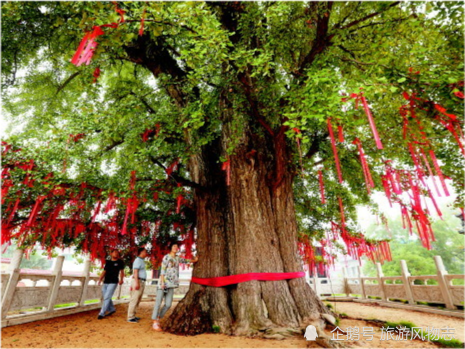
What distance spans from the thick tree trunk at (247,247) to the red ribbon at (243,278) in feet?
0.27

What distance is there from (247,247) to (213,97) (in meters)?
3.46

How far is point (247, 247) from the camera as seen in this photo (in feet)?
16.3

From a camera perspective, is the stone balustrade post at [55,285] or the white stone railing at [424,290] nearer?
the stone balustrade post at [55,285]

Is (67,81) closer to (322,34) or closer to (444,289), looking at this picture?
(322,34)

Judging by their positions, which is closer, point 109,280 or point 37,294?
point 109,280

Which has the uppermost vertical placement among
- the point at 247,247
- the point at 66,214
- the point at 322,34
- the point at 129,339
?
the point at 322,34

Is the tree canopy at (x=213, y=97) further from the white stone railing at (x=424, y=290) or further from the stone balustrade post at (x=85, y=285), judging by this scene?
the white stone railing at (x=424, y=290)

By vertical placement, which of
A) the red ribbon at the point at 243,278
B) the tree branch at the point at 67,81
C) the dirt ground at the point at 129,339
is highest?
the tree branch at the point at 67,81

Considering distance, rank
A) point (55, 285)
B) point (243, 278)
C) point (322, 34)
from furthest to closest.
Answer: point (55, 285) → point (243, 278) → point (322, 34)

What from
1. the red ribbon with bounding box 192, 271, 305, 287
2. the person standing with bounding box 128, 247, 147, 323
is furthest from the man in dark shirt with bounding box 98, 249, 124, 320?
the red ribbon with bounding box 192, 271, 305, 287

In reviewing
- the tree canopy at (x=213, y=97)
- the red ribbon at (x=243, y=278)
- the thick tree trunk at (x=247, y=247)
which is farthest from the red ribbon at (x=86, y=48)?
the red ribbon at (x=243, y=278)

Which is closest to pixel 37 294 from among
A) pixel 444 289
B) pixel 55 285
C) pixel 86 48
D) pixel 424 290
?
pixel 55 285

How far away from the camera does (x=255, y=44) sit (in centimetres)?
544

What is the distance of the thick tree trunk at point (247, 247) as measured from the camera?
4387 millimetres
